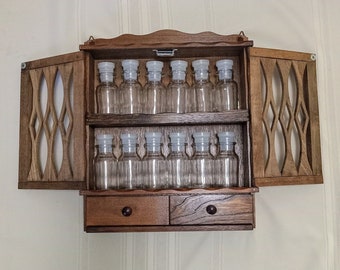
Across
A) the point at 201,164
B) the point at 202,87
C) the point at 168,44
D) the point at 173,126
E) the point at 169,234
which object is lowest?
the point at 169,234

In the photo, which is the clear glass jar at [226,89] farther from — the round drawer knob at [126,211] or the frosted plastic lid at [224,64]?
the round drawer knob at [126,211]

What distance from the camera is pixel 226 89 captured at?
1.00 meters

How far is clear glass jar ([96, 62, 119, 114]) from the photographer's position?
0.99 meters

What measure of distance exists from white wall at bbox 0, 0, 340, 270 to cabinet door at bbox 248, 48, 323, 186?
9 cm

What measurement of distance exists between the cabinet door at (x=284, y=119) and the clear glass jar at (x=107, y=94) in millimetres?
366

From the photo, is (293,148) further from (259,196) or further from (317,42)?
(317,42)

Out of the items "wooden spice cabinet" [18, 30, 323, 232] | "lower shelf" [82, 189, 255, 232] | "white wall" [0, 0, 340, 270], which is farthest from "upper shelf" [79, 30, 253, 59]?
"lower shelf" [82, 189, 255, 232]

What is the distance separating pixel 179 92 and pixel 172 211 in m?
0.32

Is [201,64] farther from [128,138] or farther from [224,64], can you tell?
[128,138]

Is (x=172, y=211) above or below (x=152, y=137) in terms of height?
below

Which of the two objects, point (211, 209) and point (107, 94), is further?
point (107, 94)

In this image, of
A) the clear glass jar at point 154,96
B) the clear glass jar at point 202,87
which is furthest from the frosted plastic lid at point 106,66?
the clear glass jar at point 202,87

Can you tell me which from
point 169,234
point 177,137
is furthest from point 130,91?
point 169,234

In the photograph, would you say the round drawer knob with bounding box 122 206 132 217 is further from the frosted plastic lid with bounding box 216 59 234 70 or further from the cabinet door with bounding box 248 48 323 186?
the frosted plastic lid with bounding box 216 59 234 70
